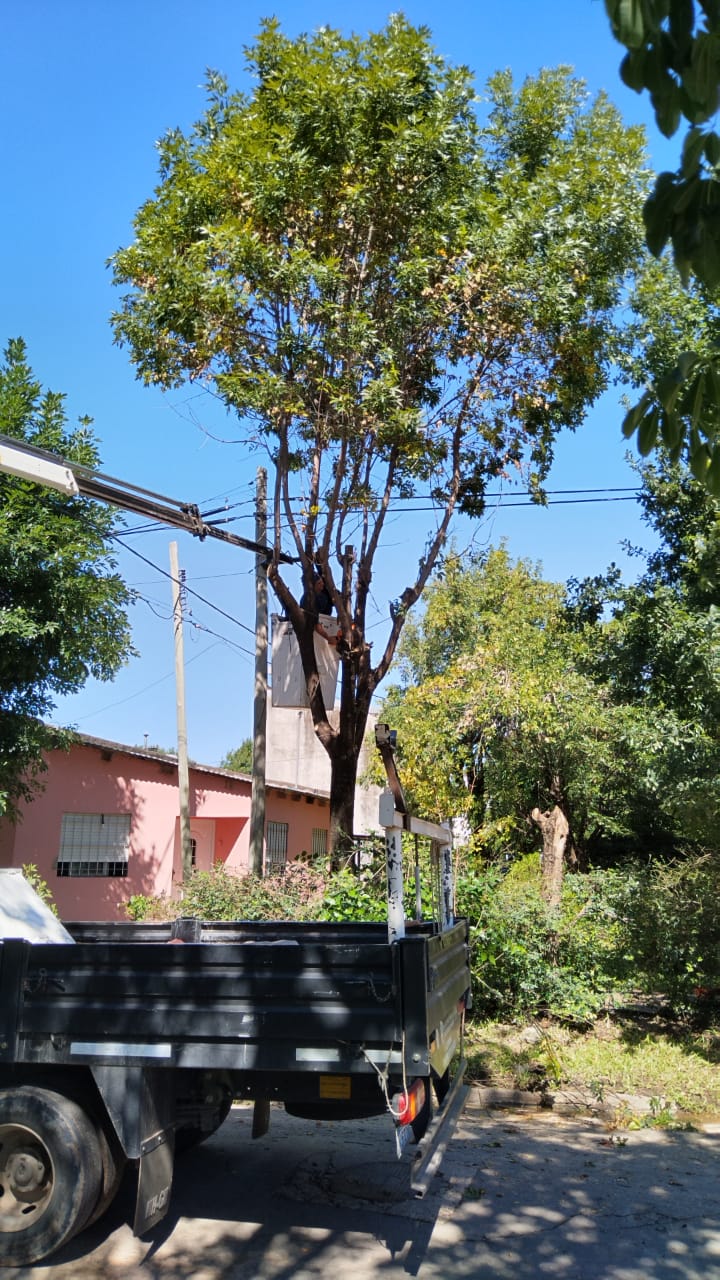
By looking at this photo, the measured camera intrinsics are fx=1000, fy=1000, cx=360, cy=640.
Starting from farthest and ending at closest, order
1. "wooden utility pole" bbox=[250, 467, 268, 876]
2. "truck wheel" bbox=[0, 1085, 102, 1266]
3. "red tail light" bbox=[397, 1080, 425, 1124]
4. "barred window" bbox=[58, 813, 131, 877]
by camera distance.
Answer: "barred window" bbox=[58, 813, 131, 877] → "wooden utility pole" bbox=[250, 467, 268, 876] → "truck wheel" bbox=[0, 1085, 102, 1266] → "red tail light" bbox=[397, 1080, 425, 1124]

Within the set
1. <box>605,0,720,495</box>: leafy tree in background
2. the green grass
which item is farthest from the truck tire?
the green grass

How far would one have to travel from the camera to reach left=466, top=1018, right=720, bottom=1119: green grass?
27.5 ft

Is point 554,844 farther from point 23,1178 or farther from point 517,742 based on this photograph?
point 23,1178

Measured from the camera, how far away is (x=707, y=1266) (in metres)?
4.79

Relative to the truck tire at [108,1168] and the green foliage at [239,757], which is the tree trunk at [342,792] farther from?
the green foliage at [239,757]

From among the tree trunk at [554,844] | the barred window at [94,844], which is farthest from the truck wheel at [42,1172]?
the barred window at [94,844]

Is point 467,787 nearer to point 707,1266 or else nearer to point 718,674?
point 718,674

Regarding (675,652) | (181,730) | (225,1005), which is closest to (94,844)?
(181,730)

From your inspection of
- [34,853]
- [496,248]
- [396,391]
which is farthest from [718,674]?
[34,853]

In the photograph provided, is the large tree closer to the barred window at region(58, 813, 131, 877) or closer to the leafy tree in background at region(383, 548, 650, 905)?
the leafy tree in background at region(383, 548, 650, 905)

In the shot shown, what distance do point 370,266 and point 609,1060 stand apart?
8870 millimetres

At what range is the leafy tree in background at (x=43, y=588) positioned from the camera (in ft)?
37.0

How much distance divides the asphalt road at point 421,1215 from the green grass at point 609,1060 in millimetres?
1280

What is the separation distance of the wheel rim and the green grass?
4902 millimetres
